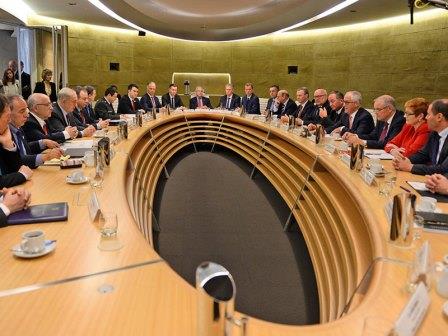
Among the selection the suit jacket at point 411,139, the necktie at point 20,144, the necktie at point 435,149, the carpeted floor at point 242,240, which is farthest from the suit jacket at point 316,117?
the necktie at point 20,144

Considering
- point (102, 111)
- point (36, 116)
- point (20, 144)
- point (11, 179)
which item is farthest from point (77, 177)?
point (102, 111)

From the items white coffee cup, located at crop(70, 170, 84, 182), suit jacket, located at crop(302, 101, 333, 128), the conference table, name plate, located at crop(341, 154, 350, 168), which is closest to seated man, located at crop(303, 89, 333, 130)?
suit jacket, located at crop(302, 101, 333, 128)

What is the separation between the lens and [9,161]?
8.23 feet

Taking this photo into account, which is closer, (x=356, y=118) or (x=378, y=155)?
(x=378, y=155)

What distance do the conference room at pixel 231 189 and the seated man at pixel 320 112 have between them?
0.03 m

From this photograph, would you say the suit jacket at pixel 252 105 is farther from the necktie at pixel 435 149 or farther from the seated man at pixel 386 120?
the necktie at pixel 435 149

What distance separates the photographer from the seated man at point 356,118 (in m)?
4.84

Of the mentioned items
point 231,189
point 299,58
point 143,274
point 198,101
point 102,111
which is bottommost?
point 231,189

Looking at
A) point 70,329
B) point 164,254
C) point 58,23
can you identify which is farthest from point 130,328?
point 58,23

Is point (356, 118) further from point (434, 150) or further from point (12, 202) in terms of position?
point (12, 202)

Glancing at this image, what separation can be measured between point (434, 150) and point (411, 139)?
2.11 ft

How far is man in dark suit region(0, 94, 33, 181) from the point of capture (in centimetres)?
233

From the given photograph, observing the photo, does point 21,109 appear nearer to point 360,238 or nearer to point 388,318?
point 360,238

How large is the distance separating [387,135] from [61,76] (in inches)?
312
